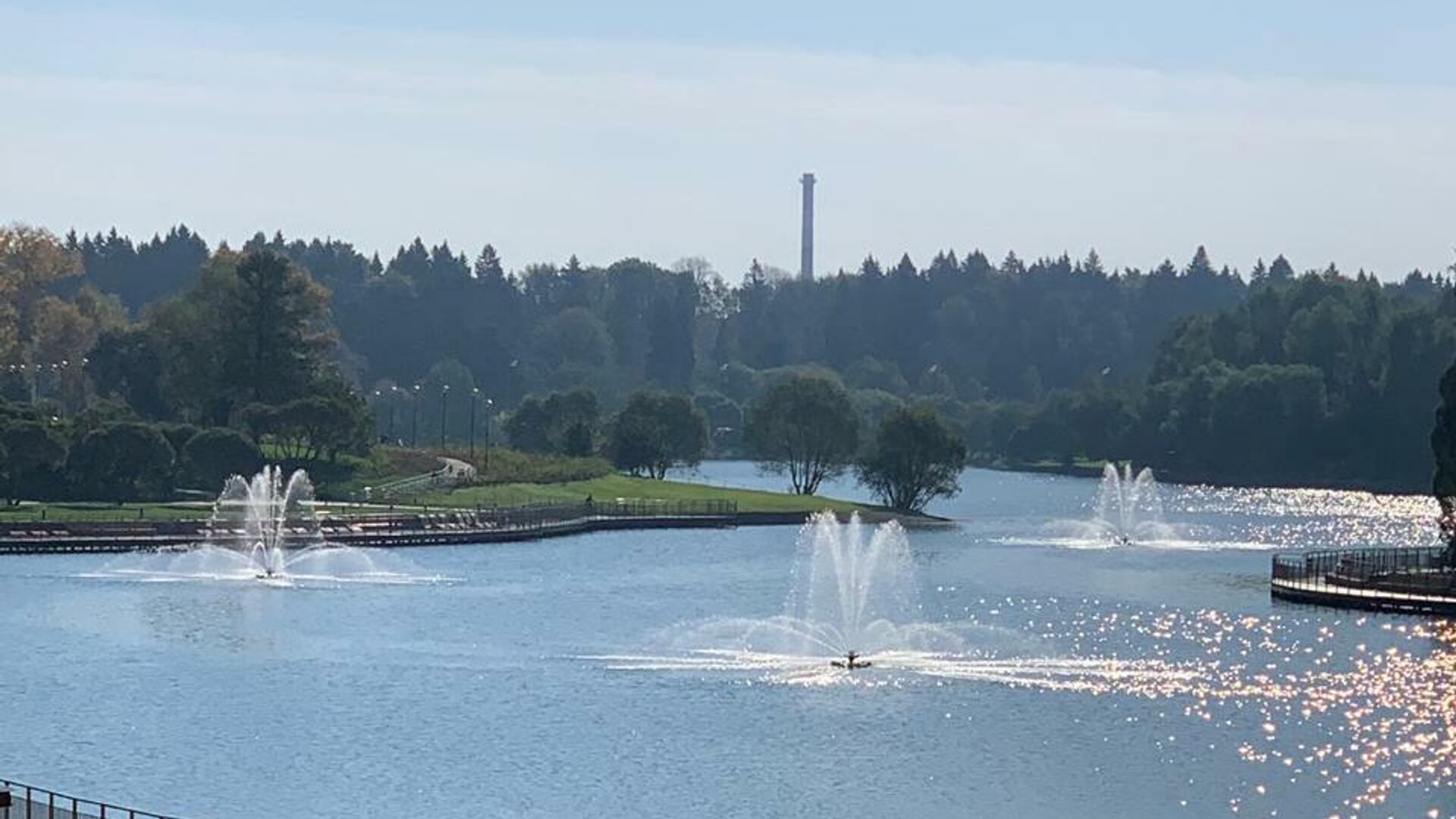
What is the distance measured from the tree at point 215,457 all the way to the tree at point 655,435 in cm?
4312

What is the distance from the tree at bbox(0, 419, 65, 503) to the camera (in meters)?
133

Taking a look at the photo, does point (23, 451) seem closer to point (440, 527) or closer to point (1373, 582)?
point (440, 527)

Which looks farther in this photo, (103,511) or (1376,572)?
(103,511)

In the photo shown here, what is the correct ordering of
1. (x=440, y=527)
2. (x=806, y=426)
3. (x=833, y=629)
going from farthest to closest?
(x=806, y=426) → (x=440, y=527) → (x=833, y=629)

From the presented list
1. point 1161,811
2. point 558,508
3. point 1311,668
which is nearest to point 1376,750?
point 1161,811

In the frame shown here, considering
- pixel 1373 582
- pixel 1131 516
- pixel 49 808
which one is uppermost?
pixel 1131 516

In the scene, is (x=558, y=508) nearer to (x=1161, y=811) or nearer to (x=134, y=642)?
(x=134, y=642)

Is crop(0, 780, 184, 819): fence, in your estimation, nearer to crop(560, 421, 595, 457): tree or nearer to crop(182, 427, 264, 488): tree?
crop(182, 427, 264, 488): tree

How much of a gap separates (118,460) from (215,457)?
287 inches

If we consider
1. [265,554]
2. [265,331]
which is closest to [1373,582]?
[265,554]

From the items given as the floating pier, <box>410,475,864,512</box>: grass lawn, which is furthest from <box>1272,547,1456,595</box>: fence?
<box>410,475,864,512</box>: grass lawn

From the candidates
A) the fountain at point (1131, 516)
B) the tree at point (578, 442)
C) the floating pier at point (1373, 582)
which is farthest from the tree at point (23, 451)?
the floating pier at point (1373, 582)

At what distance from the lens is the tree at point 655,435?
7279 inches

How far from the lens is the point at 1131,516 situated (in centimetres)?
16100
